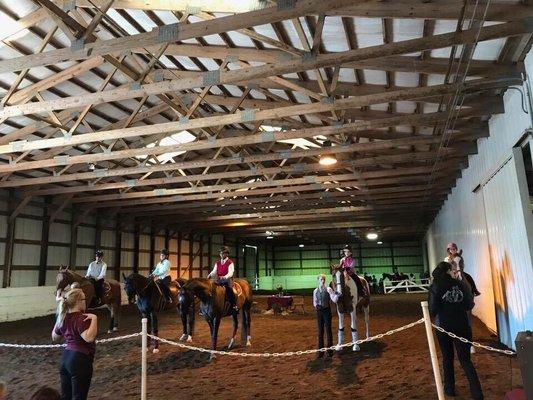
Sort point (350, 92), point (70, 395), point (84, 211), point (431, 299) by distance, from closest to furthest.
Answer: point (70, 395), point (431, 299), point (350, 92), point (84, 211)

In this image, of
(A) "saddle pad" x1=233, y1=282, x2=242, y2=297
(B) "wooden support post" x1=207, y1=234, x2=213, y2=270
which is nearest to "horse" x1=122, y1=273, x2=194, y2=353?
(A) "saddle pad" x1=233, y1=282, x2=242, y2=297

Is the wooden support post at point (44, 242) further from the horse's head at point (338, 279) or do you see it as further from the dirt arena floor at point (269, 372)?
the horse's head at point (338, 279)

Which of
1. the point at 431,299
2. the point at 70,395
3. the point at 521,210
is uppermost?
the point at 521,210

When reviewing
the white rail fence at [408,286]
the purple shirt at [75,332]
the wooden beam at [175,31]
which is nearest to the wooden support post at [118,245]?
the wooden beam at [175,31]

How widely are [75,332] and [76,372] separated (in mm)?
379

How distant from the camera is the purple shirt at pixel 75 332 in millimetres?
3975

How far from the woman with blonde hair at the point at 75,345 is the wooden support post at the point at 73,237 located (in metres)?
14.0

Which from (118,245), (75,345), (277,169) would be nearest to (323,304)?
(75,345)

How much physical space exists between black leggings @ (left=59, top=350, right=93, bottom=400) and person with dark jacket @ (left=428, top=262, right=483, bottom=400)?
392 centimetres

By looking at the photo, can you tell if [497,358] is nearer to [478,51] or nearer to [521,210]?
[521,210]

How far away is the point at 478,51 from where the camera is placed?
6.22 meters

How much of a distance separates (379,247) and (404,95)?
3209 cm

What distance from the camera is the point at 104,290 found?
11.4 meters

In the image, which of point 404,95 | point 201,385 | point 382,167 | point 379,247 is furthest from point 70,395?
point 379,247
